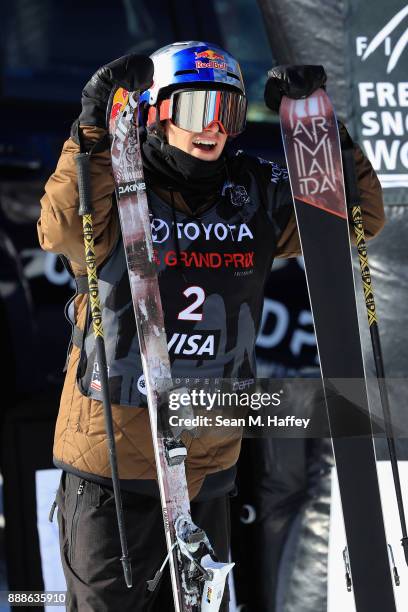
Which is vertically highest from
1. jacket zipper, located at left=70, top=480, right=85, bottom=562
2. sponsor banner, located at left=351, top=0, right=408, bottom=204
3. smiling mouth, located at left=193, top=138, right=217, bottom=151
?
sponsor banner, located at left=351, top=0, right=408, bottom=204

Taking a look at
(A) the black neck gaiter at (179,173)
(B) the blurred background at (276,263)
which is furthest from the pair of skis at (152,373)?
(B) the blurred background at (276,263)

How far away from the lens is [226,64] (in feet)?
10.0

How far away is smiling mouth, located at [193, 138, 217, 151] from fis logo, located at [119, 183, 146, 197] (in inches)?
7.1

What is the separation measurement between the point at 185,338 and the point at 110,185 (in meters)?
0.39

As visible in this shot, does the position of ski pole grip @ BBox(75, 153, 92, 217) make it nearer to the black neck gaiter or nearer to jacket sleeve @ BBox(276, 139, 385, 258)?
the black neck gaiter

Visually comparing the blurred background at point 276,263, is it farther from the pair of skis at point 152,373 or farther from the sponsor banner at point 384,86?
the pair of skis at point 152,373

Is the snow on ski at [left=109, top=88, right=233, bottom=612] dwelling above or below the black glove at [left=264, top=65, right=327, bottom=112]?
below

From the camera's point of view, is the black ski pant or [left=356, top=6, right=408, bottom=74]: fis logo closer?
the black ski pant

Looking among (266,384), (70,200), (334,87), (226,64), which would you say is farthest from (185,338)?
(334,87)

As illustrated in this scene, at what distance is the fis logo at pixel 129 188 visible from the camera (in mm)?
2914

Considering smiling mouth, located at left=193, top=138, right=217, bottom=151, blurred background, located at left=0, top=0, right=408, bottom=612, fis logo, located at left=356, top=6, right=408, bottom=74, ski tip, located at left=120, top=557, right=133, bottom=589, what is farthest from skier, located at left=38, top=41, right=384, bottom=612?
fis logo, located at left=356, top=6, right=408, bottom=74

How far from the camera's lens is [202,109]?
299 cm

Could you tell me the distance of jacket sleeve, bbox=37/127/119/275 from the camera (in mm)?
2852

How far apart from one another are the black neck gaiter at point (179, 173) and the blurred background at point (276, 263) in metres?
0.68
